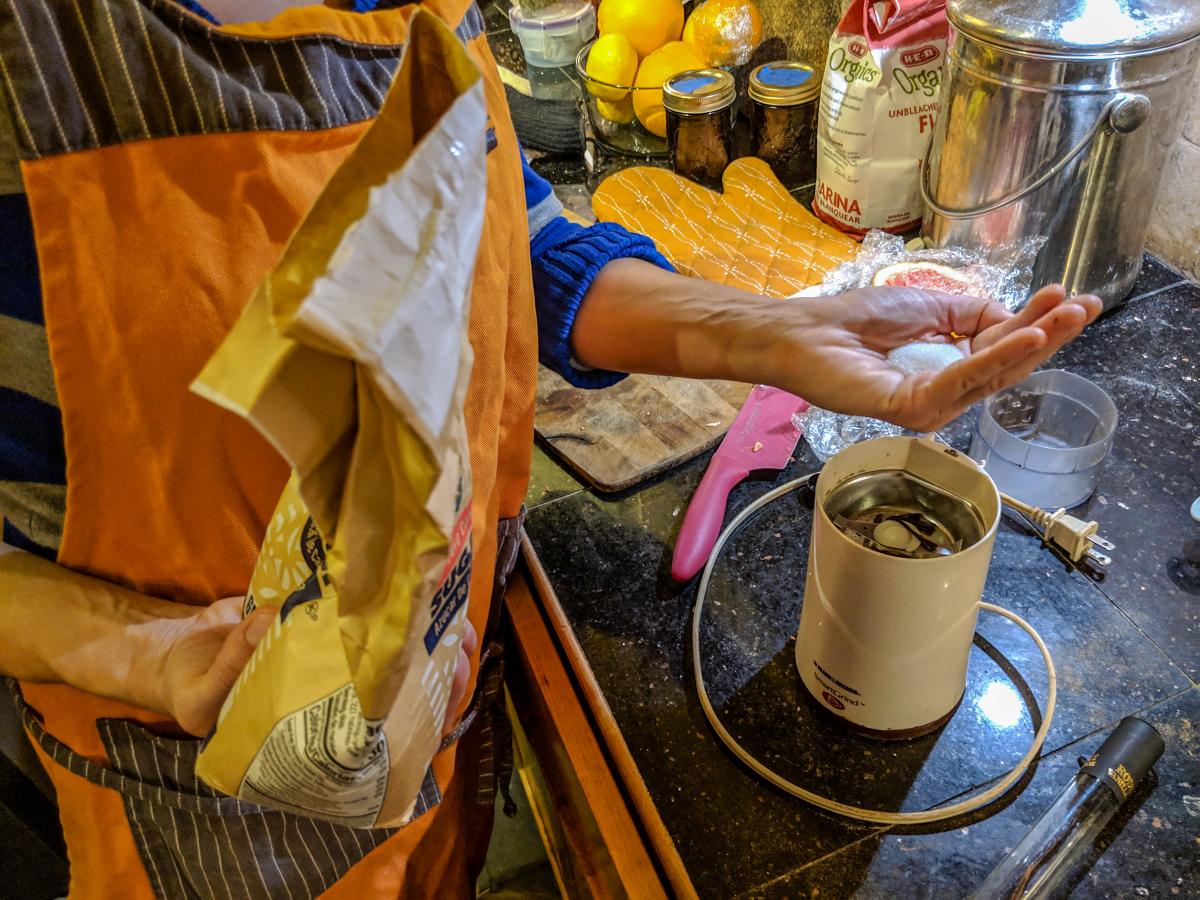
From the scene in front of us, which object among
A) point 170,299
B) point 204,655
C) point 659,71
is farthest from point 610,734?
point 659,71

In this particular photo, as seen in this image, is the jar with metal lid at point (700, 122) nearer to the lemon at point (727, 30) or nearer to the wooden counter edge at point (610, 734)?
the lemon at point (727, 30)

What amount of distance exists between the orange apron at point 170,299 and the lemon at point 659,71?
2.38 ft

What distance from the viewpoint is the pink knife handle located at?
751 millimetres

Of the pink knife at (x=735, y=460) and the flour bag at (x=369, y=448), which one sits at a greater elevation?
the flour bag at (x=369, y=448)

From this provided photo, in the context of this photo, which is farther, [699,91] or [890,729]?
[699,91]

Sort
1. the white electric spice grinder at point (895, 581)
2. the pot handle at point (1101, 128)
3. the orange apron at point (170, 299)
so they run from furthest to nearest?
the pot handle at point (1101, 128) < the white electric spice grinder at point (895, 581) < the orange apron at point (170, 299)

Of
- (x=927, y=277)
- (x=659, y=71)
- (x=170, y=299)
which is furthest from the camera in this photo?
(x=659, y=71)

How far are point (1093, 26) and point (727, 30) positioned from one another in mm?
549

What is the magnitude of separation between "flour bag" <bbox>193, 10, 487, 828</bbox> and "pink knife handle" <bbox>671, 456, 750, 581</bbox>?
386mm

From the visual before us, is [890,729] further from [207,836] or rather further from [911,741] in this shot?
[207,836]

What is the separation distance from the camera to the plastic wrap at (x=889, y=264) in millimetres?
836

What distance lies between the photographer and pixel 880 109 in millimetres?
1003

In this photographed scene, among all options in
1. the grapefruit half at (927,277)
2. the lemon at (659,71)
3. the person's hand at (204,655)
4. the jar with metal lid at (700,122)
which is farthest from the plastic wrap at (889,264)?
the person's hand at (204,655)

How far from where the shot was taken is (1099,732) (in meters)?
0.61
